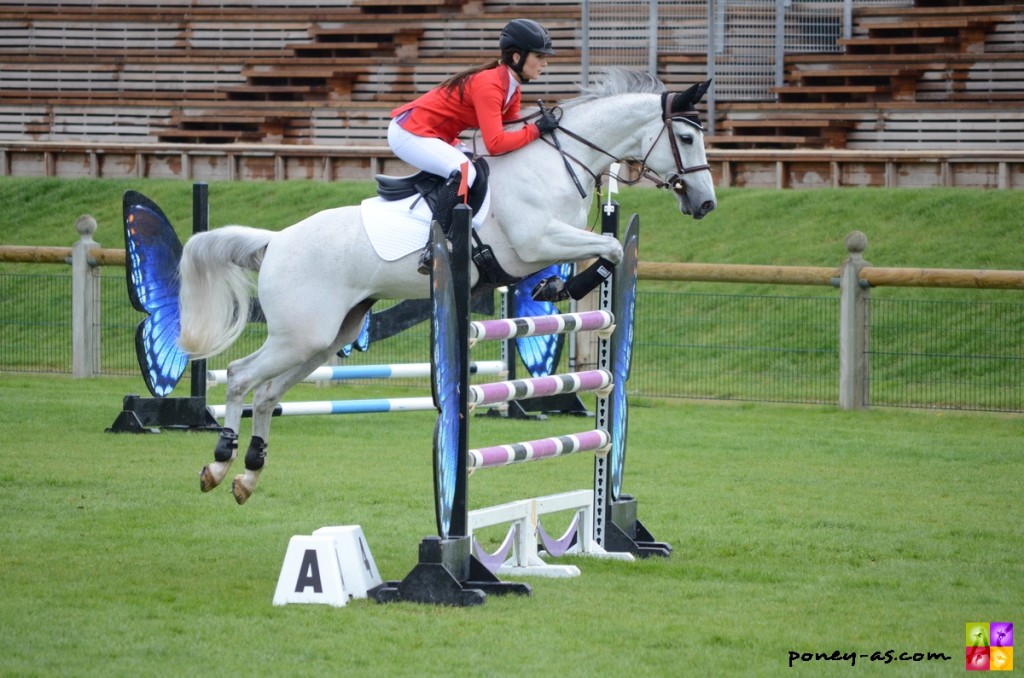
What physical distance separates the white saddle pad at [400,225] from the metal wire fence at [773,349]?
627 centimetres

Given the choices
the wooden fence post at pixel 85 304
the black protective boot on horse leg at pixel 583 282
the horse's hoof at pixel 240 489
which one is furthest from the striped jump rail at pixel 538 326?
the wooden fence post at pixel 85 304

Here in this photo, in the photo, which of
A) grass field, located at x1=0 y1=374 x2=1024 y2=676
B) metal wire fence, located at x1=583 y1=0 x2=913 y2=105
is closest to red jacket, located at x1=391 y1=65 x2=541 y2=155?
grass field, located at x1=0 y1=374 x2=1024 y2=676

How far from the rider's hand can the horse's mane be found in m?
0.16

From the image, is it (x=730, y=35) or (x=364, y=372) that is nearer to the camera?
(x=364, y=372)

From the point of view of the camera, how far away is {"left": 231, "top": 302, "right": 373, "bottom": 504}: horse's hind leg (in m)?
6.37

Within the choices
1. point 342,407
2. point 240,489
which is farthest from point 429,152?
point 342,407

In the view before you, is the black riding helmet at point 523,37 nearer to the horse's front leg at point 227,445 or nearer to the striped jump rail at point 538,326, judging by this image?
the striped jump rail at point 538,326

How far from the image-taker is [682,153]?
637 cm

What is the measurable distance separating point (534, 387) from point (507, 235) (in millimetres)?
821

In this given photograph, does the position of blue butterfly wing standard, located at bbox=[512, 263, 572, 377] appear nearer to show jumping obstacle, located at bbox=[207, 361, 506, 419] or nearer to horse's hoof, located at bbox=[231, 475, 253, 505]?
show jumping obstacle, located at bbox=[207, 361, 506, 419]

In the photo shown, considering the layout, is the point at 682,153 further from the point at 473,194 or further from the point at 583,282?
the point at 473,194

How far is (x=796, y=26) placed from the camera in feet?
65.2

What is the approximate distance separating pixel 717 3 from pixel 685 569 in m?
14.4

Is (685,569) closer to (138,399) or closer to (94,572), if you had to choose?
(94,572)
